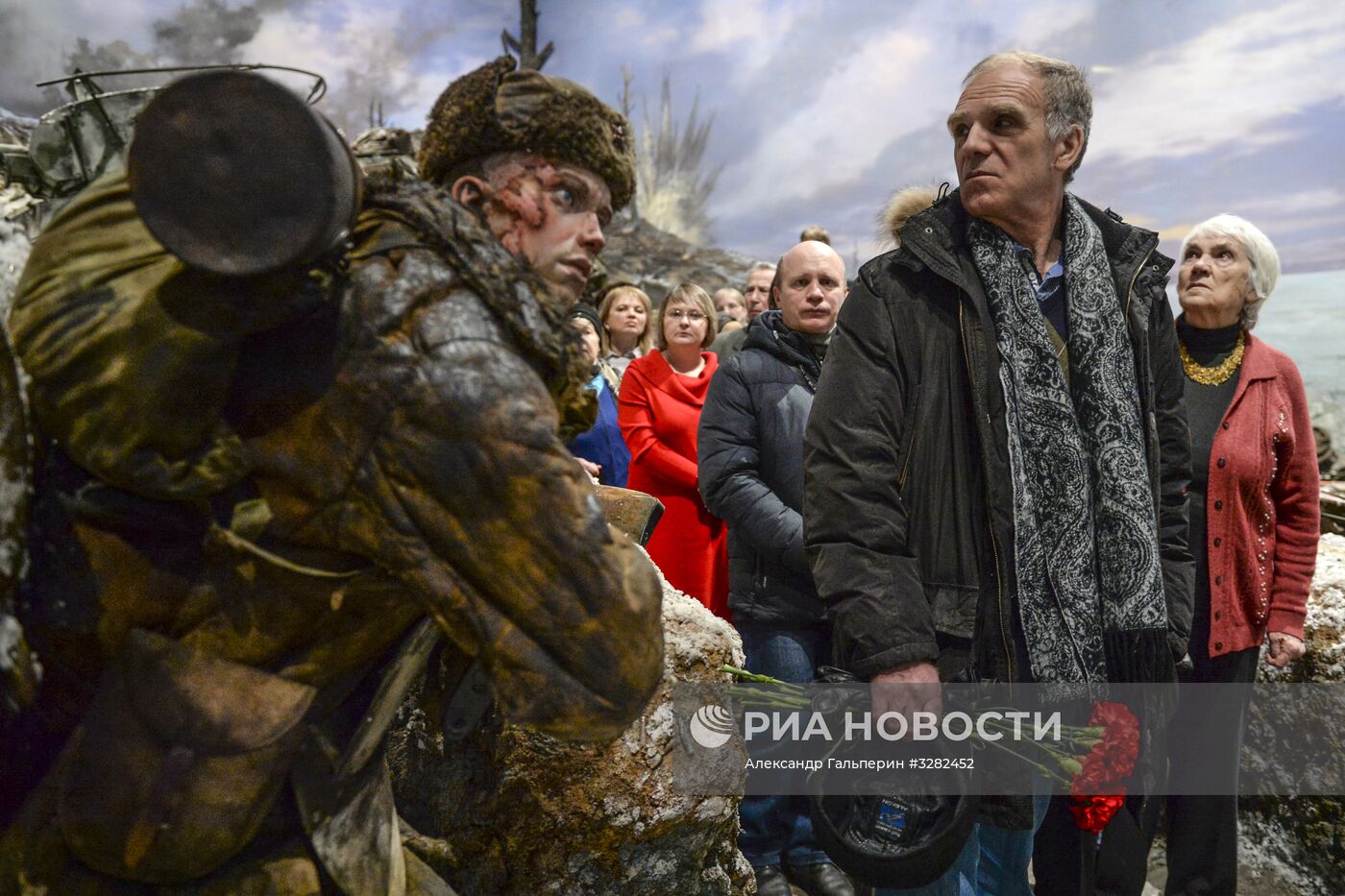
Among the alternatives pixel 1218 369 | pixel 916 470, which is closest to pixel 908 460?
pixel 916 470

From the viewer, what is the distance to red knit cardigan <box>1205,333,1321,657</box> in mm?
3234

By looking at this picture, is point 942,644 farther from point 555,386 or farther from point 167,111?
point 167,111

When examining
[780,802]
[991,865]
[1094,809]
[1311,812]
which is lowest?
[1311,812]

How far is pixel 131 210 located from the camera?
107cm

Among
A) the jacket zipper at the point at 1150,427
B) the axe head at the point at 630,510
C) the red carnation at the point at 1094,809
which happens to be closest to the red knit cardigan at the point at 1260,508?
the jacket zipper at the point at 1150,427

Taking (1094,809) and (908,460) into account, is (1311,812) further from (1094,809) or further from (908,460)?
(908,460)

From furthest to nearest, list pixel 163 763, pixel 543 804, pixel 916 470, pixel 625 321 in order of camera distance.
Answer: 1. pixel 625 321
2. pixel 916 470
3. pixel 543 804
4. pixel 163 763

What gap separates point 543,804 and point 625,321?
3.43 meters

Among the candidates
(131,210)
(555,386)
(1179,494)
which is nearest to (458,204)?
(555,386)

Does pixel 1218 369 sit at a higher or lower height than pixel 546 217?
lower

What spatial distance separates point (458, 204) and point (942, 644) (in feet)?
4.94

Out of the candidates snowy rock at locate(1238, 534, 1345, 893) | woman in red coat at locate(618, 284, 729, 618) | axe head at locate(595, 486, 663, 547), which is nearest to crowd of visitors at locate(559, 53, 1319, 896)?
axe head at locate(595, 486, 663, 547)

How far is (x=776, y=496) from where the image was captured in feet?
11.0

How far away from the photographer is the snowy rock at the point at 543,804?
2111 mm
